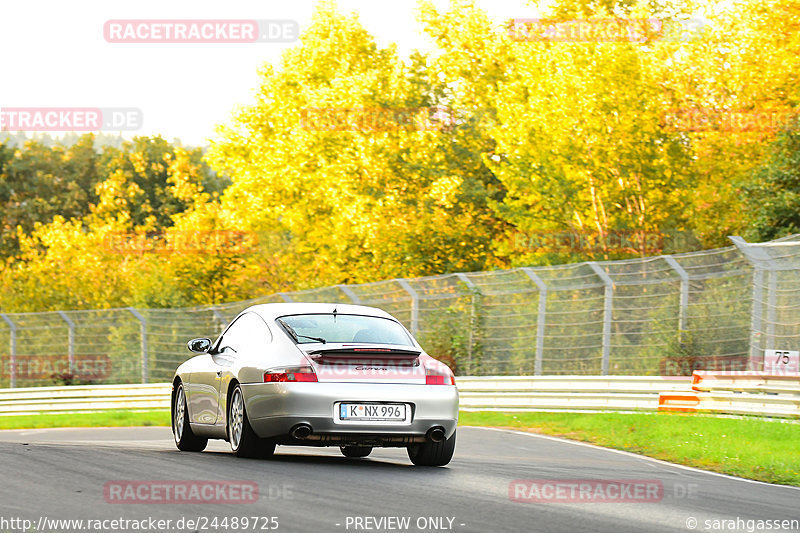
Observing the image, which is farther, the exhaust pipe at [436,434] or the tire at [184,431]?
the tire at [184,431]

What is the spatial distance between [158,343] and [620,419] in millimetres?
14600

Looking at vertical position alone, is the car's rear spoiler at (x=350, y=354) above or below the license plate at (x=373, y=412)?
above

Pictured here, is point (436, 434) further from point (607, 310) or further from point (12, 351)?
point (12, 351)

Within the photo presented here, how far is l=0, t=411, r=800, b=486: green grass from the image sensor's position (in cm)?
1209

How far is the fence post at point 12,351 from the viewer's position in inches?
1193

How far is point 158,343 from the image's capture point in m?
28.9

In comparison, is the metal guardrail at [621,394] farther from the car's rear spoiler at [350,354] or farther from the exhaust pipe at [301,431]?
the exhaust pipe at [301,431]

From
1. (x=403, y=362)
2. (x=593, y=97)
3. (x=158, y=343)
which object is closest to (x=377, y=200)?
(x=593, y=97)

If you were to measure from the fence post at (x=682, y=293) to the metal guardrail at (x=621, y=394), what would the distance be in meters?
2.02

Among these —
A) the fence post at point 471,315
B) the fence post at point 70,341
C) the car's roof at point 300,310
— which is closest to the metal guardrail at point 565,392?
the fence post at point 471,315

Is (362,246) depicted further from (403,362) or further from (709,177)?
(403,362)

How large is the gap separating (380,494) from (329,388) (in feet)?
6.05

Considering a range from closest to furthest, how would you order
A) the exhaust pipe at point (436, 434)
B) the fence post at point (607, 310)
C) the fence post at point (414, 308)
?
the exhaust pipe at point (436, 434), the fence post at point (607, 310), the fence post at point (414, 308)

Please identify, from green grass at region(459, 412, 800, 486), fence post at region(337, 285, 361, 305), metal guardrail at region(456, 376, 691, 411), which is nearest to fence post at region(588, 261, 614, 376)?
metal guardrail at region(456, 376, 691, 411)
